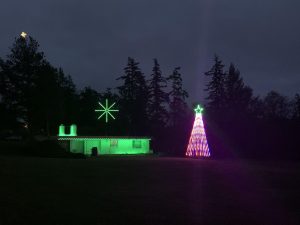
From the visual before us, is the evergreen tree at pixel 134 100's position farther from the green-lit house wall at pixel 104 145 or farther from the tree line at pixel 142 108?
the green-lit house wall at pixel 104 145

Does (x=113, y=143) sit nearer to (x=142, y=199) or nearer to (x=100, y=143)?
(x=100, y=143)

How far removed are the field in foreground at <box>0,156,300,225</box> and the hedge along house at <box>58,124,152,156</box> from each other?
24.6 metres

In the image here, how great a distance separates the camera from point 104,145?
150 ft

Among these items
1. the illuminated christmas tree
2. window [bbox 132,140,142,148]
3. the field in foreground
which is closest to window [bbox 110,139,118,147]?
window [bbox 132,140,142,148]

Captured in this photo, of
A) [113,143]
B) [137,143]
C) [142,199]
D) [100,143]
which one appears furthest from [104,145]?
[142,199]

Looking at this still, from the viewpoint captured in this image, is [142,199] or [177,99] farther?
[177,99]

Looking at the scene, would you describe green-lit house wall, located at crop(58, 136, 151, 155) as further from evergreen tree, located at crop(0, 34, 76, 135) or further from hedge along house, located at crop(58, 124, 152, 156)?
evergreen tree, located at crop(0, 34, 76, 135)

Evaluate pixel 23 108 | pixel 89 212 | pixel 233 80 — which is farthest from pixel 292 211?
pixel 233 80

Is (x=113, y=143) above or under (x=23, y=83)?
under

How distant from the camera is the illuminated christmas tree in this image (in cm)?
3812

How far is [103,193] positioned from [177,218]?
4.03 m

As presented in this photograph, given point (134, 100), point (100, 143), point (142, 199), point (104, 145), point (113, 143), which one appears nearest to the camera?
point (142, 199)

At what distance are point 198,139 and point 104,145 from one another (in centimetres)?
1139

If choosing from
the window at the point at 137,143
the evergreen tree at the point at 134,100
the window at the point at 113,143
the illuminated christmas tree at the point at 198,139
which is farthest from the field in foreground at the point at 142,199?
the evergreen tree at the point at 134,100
